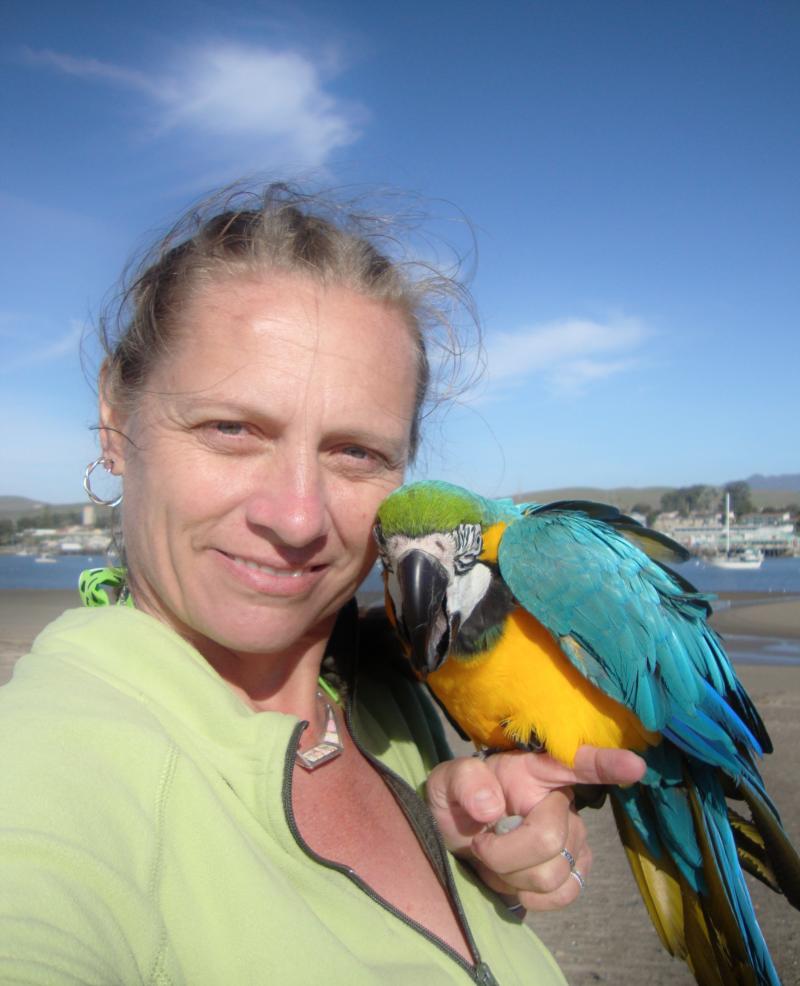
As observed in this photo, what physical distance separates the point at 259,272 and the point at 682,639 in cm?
201

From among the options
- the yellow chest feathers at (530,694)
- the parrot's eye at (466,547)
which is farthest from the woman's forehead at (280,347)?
the yellow chest feathers at (530,694)

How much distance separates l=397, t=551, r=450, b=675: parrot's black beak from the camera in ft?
7.33

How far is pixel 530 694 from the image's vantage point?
7.50 feet

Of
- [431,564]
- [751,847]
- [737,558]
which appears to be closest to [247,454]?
[431,564]

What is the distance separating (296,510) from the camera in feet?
5.37

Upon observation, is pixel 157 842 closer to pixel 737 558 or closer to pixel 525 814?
pixel 525 814

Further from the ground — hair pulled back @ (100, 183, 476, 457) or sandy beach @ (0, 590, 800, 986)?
hair pulled back @ (100, 183, 476, 457)

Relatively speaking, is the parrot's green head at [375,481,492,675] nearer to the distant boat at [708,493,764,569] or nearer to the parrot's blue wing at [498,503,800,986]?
the parrot's blue wing at [498,503,800,986]

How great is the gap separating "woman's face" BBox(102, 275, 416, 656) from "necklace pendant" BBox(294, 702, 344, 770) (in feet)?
1.40

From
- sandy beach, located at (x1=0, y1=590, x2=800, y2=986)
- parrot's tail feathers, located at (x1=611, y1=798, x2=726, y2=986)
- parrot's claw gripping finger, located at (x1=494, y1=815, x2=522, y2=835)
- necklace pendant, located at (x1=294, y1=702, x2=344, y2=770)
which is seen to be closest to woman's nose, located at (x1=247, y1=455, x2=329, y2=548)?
necklace pendant, located at (x1=294, y1=702, x2=344, y2=770)

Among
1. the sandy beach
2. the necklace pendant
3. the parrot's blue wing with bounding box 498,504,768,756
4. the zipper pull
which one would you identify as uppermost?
the parrot's blue wing with bounding box 498,504,768,756

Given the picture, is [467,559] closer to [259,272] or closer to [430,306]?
[430,306]

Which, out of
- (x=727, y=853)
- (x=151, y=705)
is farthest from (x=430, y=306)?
(x=727, y=853)

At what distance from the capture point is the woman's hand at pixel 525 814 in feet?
6.22
